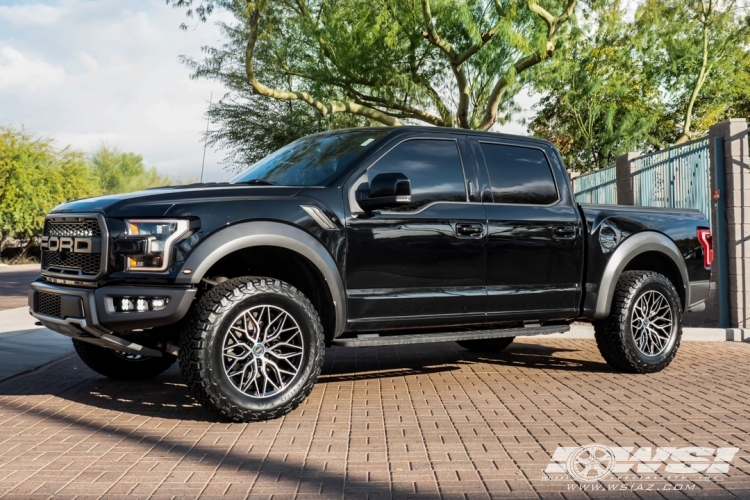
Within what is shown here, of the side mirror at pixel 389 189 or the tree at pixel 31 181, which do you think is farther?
the tree at pixel 31 181

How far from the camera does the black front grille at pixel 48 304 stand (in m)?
6.08

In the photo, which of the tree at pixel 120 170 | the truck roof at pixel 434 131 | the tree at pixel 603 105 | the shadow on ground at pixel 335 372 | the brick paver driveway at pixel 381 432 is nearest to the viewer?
the brick paver driveway at pixel 381 432

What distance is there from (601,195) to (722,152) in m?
Answer: 5.60

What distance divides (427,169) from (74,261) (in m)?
2.76

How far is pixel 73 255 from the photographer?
6098 millimetres

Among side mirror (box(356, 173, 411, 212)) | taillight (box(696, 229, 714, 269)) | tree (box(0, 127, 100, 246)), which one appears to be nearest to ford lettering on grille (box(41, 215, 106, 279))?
side mirror (box(356, 173, 411, 212))

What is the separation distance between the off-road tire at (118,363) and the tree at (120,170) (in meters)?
69.4

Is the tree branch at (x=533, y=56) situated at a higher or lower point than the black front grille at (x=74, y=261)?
higher

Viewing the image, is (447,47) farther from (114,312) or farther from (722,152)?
(114,312)

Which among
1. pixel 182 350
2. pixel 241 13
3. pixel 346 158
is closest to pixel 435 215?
pixel 346 158

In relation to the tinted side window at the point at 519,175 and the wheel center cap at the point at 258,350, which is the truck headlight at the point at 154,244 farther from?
the tinted side window at the point at 519,175

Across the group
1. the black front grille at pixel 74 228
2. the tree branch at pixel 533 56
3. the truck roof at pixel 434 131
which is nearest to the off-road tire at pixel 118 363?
the black front grille at pixel 74 228

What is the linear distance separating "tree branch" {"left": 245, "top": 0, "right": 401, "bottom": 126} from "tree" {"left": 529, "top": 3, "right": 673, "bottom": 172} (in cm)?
1439

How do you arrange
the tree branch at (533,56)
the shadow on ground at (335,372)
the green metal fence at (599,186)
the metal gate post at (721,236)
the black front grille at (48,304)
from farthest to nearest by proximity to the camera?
1. the tree branch at (533,56)
2. the green metal fence at (599,186)
3. the metal gate post at (721,236)
4. the shadow on ground at (335,372)
5. the black front grille at (48,304)
